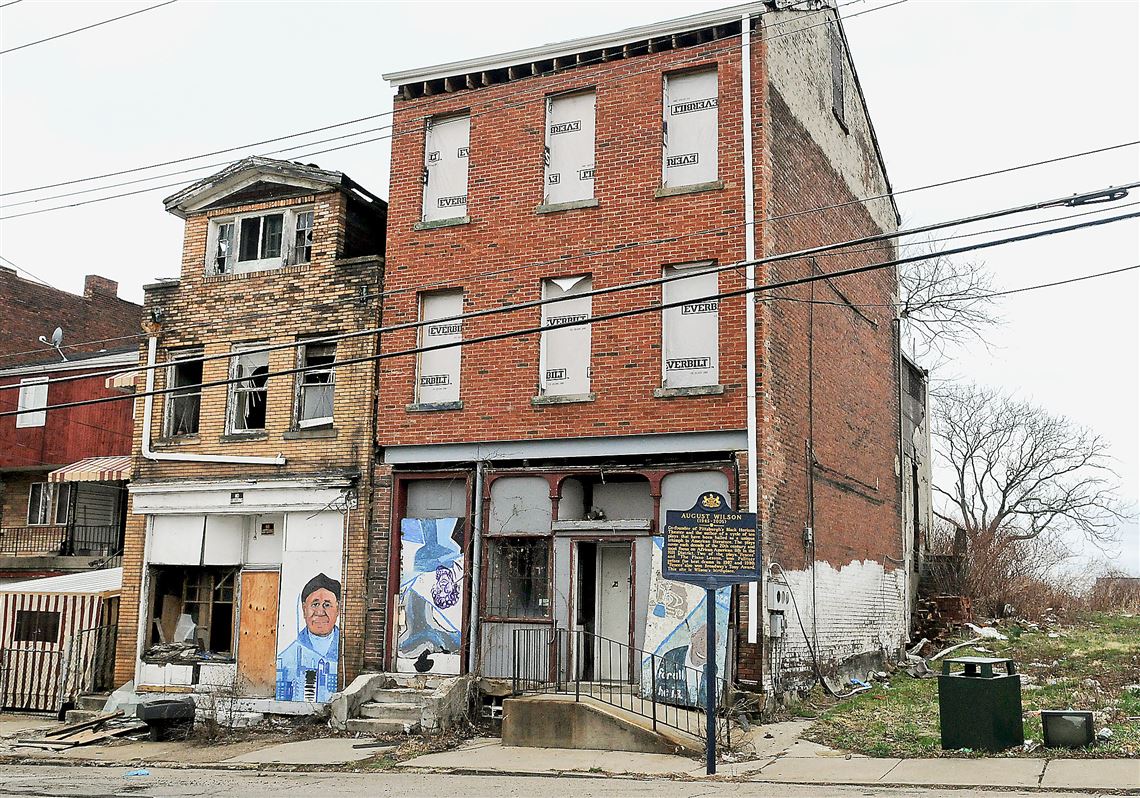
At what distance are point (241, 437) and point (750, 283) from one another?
387 inches

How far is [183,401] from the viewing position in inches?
894

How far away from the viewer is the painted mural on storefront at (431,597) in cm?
1902

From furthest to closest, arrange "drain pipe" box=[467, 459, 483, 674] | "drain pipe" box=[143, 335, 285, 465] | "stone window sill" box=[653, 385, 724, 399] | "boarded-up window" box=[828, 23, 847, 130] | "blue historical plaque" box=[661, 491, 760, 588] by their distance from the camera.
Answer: "boarded-up window" box=[828, 23, 847, 130] → "drain pipe" box=[143, 335, 285, 465] → "drain pipe" box=[467, 459, 483, 674] → "stone window sill" box=[653, 385, 724, 399] → "blue historical plaque" box=[661, 491, 760, 588]

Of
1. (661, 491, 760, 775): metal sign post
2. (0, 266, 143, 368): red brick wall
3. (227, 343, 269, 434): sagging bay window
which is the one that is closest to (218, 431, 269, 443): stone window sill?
(227, 343, 269, 434): sagging bay window

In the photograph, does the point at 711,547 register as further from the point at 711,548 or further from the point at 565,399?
the point at 565,399

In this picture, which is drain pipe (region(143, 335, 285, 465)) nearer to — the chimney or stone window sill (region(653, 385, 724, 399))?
stone window sill (region(653, 385, 724, 399))

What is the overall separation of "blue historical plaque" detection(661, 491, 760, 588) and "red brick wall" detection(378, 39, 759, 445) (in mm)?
3388

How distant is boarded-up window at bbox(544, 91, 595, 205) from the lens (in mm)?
19516

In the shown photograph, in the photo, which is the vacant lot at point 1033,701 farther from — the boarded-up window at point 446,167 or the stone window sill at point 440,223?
the boarded-up window at point 446,167

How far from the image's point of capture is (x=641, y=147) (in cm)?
1891

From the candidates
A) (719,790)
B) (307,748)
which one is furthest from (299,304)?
(719,790)

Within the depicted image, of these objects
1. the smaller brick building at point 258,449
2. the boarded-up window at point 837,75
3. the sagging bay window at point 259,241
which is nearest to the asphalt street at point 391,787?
the smaller brick building at point 258,449

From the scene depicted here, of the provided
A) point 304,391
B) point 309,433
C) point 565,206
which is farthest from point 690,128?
point 309,433

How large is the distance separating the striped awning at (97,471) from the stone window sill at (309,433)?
5.71 m
